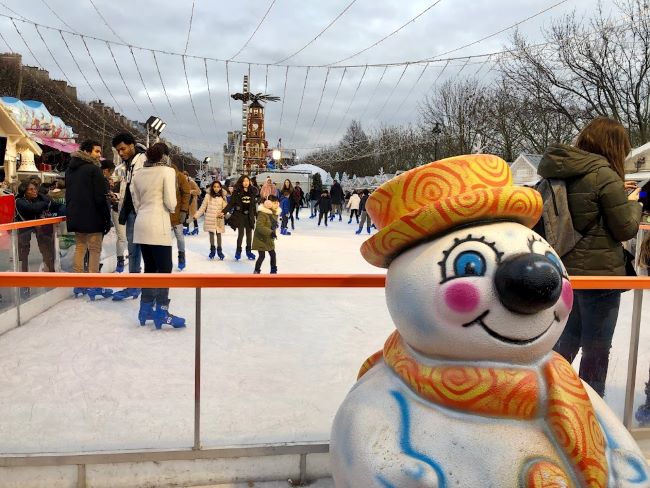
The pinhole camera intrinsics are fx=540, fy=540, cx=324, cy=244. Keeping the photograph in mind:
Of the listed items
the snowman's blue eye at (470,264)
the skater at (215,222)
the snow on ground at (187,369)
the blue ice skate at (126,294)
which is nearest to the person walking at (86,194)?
the snow on ground at (187,369)

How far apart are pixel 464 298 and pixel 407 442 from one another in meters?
0.41

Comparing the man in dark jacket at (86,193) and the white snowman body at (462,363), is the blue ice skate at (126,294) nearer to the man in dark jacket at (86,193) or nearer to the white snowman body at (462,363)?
the white snowman body at (462,363)

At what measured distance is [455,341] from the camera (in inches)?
56.1

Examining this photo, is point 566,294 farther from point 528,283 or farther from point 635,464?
point 635,464

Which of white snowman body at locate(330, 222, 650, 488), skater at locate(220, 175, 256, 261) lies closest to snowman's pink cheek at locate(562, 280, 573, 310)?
white snowman body at locate(330, 222, 650, 488)

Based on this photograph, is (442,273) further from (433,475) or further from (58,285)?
(58,285)

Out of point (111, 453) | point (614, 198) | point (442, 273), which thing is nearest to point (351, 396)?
point (442, 273)

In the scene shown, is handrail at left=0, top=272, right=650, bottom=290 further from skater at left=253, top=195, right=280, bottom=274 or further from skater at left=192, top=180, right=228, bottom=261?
skater at left=192, top=180, right=228, bottom=261

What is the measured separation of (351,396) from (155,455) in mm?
1064

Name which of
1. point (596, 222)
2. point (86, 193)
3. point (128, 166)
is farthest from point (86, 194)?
point (596, 222)

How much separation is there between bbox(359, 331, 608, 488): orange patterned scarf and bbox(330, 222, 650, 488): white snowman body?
2cm

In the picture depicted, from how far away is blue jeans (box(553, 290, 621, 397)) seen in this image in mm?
2375

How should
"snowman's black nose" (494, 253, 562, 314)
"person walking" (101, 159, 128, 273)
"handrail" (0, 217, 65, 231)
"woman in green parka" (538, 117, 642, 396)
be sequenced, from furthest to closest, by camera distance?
1. "person walking" (101, 159, 128, 273)
2. "handrail" (0, 217, 65, 231)
3. "woman in green parka" (538, 117, 642, 396)
4. "snowman's black nose" (494, 253, 562, 314)

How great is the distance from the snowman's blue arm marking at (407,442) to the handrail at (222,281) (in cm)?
76
